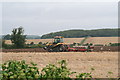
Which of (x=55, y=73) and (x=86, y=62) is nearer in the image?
(x=55, y=73)

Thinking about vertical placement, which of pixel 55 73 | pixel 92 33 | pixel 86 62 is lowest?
pixel 86 62

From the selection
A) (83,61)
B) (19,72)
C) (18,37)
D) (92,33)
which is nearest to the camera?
(19,72)

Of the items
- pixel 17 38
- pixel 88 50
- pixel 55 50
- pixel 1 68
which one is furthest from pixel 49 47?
pixel 1 68

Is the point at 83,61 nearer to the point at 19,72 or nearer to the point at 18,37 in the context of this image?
the point at 19,72

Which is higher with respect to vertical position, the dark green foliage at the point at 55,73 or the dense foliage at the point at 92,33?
the dense foliage at the point at 92,33

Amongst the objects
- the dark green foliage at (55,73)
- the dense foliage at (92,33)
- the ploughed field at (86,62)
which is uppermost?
the dense foliage at (92,33)

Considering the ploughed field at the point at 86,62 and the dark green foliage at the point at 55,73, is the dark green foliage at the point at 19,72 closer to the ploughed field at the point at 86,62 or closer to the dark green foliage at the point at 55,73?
the dark green foliage at the point at 55,73

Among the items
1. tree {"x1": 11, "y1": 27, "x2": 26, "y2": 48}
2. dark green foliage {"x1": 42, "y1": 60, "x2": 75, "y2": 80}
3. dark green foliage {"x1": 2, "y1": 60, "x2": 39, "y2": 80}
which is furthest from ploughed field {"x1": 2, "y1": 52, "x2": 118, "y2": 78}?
tree {"x1": 11, "y1": 27, "x2": 26, "y2": 48}

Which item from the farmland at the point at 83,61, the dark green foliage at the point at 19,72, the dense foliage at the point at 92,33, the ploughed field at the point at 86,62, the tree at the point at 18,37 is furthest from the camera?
the dense foliage at the point at 92,33

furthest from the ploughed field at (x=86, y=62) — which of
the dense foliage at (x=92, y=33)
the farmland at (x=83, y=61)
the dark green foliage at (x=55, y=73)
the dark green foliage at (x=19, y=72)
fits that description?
the dense foliage at (x=92, y=33)

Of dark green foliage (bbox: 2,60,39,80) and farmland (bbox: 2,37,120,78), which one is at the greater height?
dark green foliage (bbox: 2,60,39,80)

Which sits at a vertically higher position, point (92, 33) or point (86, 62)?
point (92, 33)

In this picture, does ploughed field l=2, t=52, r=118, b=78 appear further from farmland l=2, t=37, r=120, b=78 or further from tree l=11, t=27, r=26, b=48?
tree l=11, t=27, r=26, b=48

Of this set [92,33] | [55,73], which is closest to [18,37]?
[55,73]
